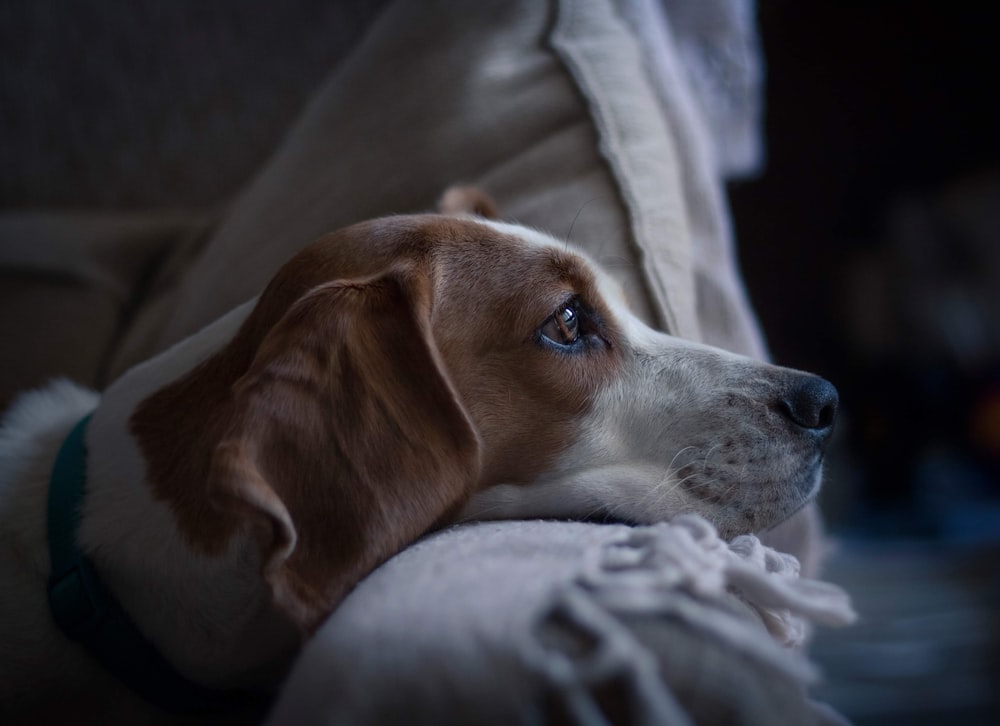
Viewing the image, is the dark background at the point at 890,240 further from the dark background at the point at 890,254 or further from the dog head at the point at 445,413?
the dog head at the point at 445,413

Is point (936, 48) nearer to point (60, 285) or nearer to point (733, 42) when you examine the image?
point (733, 42)

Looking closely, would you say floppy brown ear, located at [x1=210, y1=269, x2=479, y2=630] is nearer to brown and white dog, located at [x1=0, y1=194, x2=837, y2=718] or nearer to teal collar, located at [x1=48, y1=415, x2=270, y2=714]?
brown and white dog, located at [x1=0, y1=194, x2=837, y2=718]

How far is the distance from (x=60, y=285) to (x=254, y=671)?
1.16m

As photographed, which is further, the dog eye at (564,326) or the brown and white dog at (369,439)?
the dog eye at (564,326)

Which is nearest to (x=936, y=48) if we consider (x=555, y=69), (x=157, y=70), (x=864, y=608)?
(x=864, y=608)

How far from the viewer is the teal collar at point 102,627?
2.75ft

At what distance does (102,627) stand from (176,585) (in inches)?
3.8

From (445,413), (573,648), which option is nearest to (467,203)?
(445,413)

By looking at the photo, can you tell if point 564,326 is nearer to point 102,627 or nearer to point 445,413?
point 445,413

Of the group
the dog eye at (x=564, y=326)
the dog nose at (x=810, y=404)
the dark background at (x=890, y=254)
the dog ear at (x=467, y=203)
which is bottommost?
the dark background at (x=890, y=254)

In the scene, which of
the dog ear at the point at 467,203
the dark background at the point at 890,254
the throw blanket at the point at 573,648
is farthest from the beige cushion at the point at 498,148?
the dark background at the point at 890,254

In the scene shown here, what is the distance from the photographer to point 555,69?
1.33 meters

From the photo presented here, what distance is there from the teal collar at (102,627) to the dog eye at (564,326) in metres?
0.52

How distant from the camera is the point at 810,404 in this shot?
941mm
